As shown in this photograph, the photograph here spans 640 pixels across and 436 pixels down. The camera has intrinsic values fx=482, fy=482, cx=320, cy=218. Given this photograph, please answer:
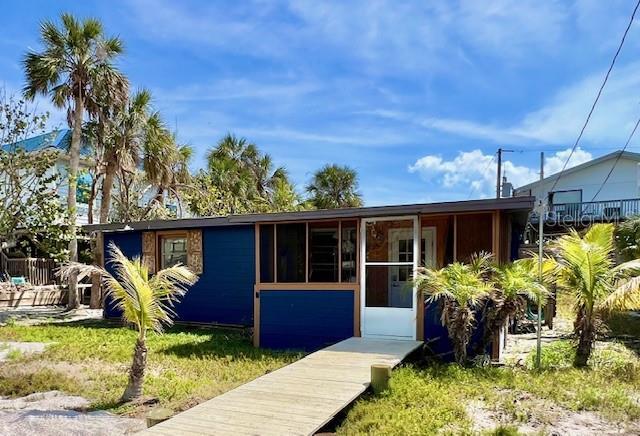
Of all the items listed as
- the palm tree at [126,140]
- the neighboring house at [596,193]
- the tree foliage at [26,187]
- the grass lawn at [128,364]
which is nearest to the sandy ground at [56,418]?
the grass lawn at [128,364]

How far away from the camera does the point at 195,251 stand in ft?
37.8

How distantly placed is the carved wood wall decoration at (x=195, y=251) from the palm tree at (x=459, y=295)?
607 centimetres

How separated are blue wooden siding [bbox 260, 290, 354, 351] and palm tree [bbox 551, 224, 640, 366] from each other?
3492 millimetres

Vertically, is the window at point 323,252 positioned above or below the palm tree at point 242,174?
below

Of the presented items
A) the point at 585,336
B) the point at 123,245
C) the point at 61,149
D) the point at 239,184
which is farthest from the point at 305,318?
the point at 239,184

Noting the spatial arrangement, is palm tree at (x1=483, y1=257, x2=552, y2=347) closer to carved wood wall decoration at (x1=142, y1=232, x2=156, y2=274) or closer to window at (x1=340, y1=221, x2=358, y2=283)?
window at (x1=340, y1=221, x2=358, y2=283)

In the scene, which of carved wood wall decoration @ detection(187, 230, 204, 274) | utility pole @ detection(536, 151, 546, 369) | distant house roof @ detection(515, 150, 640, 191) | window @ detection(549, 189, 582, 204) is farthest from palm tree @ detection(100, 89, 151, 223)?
window @ detection(549, 189, 582, 204)

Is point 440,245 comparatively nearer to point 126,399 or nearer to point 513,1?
point 513,1

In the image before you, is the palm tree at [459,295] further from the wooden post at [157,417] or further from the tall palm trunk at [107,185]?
the tall palm trunk at [107,185]

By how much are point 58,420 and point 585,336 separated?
6.81 metres

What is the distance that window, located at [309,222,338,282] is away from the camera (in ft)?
29.7

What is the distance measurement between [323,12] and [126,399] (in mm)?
7536

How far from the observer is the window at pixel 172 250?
1187 centimetres

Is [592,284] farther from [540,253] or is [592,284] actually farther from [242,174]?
[242,174]
